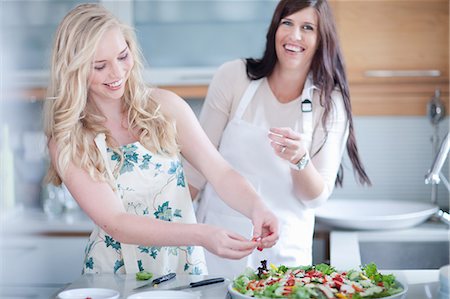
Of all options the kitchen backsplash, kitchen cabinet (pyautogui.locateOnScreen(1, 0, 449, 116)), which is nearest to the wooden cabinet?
kitchen cabinet (pyautogui.locateOnScreen(1, 0, 449, 116))

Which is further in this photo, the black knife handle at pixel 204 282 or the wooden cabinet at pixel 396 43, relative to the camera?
the wooden cabinet at pixel 396 43

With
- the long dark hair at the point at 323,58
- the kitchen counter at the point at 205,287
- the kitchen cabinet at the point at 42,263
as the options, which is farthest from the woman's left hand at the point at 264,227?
the kitchen cabinet at the point at 42,263

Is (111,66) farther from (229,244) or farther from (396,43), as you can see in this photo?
(396,43)

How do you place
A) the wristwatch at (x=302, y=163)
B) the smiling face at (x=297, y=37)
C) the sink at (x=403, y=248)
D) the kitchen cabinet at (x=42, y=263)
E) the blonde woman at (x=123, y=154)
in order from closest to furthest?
the blonde woman at (x=123, y=154), the wristwatch at (x=302, y=163), the smiling face at (x=297, y=37), the sink at (x=403, y=248), the kitchen cabinet at (x=42, y=263)

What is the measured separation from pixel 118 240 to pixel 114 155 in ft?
0.84

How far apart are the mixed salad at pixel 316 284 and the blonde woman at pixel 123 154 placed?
187mm

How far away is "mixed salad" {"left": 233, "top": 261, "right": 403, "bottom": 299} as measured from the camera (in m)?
1.62

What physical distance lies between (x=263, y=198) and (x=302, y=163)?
295mm

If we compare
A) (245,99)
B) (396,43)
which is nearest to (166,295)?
(245,99)

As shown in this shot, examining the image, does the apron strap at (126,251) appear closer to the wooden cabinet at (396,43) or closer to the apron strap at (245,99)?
the apron strap at (245,99)

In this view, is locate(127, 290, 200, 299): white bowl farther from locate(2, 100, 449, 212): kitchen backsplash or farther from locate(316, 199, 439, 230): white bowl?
locate(2, 100, 449, 212): kitchen backsplash

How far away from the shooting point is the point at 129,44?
214 cm

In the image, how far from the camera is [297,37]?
2.42 m

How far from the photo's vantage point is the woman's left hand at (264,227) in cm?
190
